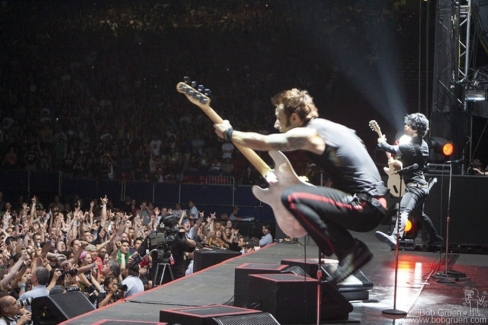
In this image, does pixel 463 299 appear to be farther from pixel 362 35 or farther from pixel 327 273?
pixel 362 35

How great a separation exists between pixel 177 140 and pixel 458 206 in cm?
907

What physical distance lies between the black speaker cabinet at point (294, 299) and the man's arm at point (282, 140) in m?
1.63

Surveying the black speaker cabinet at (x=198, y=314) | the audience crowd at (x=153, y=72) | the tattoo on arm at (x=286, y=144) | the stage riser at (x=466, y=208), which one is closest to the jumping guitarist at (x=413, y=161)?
the stage riser at (x=466, y=208)

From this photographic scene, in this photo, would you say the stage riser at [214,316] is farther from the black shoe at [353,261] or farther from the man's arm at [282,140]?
the man's arm at [282,140]

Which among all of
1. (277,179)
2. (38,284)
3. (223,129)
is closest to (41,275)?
(38,284)

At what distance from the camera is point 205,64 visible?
20094 mm

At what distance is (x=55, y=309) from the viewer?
550 cm

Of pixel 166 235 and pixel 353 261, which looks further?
pixel 166 235

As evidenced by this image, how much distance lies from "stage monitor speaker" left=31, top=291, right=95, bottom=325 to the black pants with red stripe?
240 centimetres

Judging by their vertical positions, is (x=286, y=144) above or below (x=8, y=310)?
above

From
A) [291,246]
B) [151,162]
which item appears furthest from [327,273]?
[151,162]

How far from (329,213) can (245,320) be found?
97 cm

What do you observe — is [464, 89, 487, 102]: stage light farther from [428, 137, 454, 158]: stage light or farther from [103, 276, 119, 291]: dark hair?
[103, 276, 119, 291]: dark hair

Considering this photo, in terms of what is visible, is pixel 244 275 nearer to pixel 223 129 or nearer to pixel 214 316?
pixel 214 316
